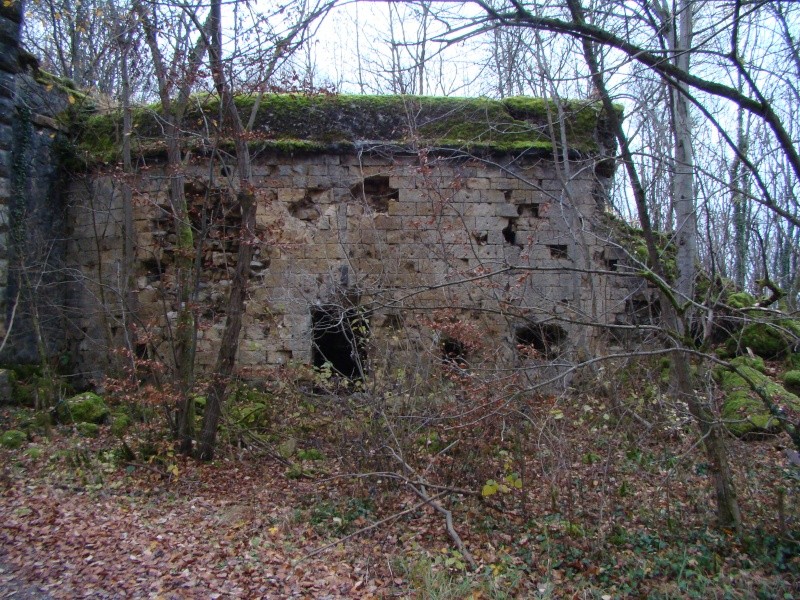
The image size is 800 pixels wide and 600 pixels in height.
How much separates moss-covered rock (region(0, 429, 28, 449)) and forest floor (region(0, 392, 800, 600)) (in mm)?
262

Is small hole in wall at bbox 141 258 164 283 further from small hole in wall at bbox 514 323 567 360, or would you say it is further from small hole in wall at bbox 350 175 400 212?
small hole in wall at bbox 514 323 567 360

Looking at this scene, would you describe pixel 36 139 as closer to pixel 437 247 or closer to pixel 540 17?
pixel 437 247

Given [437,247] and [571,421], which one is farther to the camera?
[437,247]

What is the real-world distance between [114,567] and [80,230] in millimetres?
6520

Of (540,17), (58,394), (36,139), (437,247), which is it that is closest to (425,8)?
(540,17)

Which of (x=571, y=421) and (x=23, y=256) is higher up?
(x=23, y=256)

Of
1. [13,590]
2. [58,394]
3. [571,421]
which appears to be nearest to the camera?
[13,590]

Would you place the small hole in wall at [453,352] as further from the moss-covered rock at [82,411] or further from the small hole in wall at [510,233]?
the moss-covered rock at [82,411]

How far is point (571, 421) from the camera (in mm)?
6027

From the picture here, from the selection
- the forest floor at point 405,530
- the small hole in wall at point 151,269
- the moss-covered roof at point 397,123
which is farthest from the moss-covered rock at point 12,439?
the moss-covered roof at point 397,123

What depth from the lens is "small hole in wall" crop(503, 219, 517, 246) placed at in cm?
915

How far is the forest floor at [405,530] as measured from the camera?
4.23 metres

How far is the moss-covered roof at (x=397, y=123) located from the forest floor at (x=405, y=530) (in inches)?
177

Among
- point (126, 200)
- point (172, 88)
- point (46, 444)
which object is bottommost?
point (46, 444)
